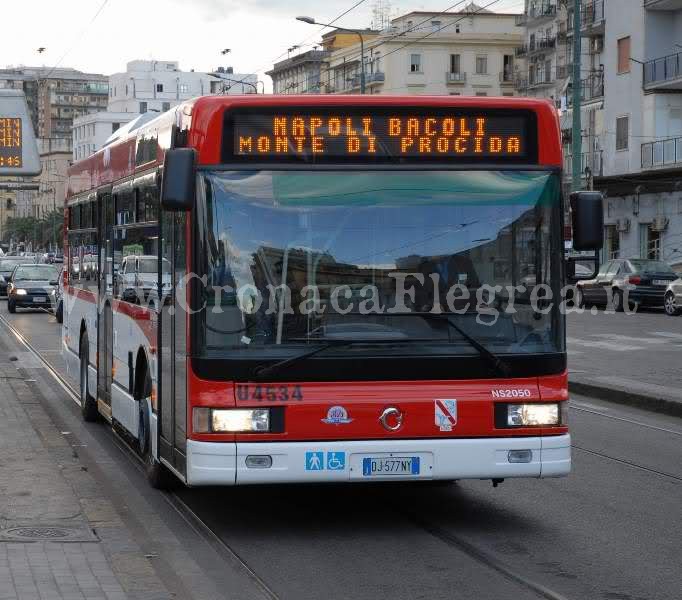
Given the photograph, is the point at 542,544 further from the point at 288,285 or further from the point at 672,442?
the point at 672,442

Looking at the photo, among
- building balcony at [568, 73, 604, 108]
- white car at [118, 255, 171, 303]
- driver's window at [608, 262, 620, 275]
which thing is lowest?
driver's window at [608, 262, 620, 275]

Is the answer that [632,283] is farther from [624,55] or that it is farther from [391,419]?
[391,419]

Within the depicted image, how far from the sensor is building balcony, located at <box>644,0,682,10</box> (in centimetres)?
5559

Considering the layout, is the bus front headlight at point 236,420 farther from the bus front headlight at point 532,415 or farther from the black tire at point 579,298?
the black tire at point 579,298

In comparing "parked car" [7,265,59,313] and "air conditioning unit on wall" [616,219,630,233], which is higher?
"air conditioning unit on wall" [616,219,630,233]

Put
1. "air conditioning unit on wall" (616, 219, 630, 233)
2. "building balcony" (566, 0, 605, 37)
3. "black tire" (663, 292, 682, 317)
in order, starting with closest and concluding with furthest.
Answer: "black tire" (663, 292, 682, 317) < "air conditioning unit on wall" (616, 219, 630, 233) < "building balcony" (566, 0, 605, 37)

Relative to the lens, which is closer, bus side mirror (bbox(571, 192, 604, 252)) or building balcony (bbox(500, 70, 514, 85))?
bus side mirror (bbox(571, 192, 604, 252))

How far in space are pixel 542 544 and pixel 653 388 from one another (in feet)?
32.4

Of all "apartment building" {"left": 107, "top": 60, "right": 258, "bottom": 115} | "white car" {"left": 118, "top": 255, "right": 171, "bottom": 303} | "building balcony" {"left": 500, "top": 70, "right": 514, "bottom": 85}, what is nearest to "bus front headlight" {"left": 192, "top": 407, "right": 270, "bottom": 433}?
"white car" {"left": 118, "top": 255, "right": 171, "bottom": 303}

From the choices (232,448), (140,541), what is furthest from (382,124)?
(140,541)

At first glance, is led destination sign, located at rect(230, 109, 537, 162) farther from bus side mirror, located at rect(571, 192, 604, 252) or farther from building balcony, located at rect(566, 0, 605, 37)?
building balcony, located at rect(566, 0, 605, 37)

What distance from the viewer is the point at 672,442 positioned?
13789mm

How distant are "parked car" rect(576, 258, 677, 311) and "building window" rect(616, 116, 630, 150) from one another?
16526mm

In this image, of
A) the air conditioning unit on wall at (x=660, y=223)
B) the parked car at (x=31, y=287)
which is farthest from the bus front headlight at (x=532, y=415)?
the air conditioning unit on wall at (x=660, y=223)
